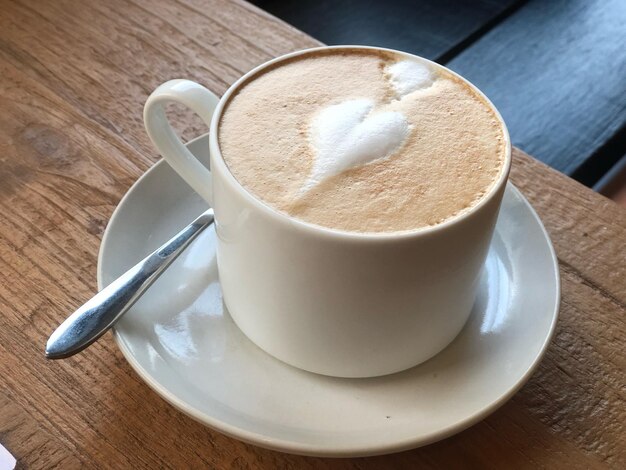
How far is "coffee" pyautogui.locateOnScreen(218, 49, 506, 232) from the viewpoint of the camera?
0.49 meters

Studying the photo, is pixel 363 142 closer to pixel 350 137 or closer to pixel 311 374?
pixel 350 137

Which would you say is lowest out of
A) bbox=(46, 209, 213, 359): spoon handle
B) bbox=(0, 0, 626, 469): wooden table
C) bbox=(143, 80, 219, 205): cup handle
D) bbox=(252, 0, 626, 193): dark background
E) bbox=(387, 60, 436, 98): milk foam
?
bbox=(252, 0, 626, 193): dark background

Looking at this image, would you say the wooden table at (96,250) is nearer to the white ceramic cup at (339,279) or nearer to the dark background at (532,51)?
the white ceramic cup at (339,279)

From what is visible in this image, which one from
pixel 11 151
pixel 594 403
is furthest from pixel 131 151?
pixel 594 403

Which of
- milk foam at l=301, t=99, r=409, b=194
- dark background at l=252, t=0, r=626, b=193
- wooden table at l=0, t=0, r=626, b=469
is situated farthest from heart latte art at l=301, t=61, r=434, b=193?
dark background at l=252, t=0, r=626, b=193

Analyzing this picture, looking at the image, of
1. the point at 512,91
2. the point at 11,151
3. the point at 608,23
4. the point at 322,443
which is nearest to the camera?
the point at 322,443

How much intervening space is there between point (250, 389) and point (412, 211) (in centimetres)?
19

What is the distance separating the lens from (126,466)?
519 millimetres

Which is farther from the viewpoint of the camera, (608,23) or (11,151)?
(608,23)

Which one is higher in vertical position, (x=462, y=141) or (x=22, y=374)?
(x=462, y=141)

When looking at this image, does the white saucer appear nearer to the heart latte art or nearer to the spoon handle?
the spoon handle

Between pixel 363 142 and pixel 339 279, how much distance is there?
0.38 feet

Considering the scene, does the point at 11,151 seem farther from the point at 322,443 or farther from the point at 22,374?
the point at 322,443

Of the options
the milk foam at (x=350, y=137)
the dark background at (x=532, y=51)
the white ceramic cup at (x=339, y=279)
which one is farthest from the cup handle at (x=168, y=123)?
the dark background at (x=532, y=51)
